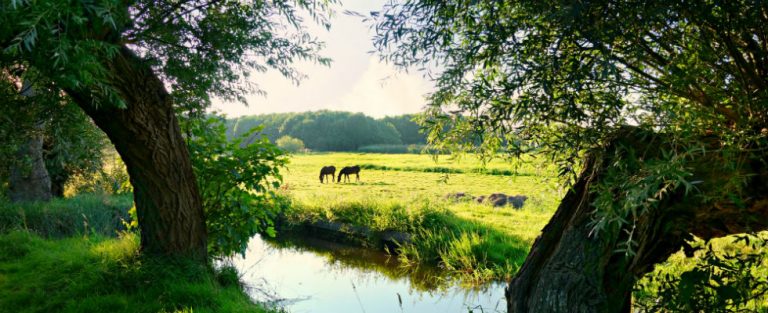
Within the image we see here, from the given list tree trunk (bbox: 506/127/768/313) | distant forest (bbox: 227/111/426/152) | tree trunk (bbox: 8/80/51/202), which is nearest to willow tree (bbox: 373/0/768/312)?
tree trunk (bbox: 506/127/768/313)

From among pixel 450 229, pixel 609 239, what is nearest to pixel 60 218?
pixel 450 229

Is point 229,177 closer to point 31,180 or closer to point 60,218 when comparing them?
point 60,218

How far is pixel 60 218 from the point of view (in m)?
9.23

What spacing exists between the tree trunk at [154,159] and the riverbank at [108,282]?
0.31 metres

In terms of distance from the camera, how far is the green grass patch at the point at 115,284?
5020 mm

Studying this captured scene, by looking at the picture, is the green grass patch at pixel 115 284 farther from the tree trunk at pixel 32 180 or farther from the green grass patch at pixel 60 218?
the tree trunk at pixel 32 180

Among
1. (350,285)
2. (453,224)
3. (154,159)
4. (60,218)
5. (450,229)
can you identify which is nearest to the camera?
(154,159)

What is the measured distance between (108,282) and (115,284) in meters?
0.10

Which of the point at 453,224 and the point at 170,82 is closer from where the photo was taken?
Result: the point at 170,82

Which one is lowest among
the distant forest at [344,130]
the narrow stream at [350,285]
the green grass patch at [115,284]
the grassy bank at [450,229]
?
the narrow stream at [350,285]

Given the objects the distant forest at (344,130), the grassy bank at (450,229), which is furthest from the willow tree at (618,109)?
the distant forest at (344,130)

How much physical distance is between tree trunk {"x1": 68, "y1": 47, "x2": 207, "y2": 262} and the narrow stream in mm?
1302

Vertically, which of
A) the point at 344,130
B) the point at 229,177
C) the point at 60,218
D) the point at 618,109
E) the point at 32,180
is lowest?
the point at 60,218

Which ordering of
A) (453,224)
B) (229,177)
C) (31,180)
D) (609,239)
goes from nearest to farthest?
(609,239)
(229,177)
(31,180)
(453,224)
